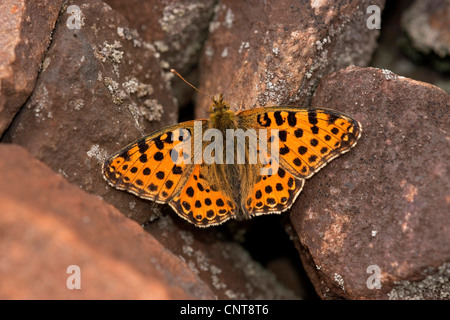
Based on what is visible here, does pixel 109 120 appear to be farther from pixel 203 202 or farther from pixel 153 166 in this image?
pixel 203 202

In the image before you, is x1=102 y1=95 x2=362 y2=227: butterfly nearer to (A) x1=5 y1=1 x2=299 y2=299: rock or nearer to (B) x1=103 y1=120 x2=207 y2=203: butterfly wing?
(B) x1=103 y1=120 x2=207 y2=203: butterfly wing

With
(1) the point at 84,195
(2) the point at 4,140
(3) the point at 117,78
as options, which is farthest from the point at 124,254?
(3) the point at 117,78

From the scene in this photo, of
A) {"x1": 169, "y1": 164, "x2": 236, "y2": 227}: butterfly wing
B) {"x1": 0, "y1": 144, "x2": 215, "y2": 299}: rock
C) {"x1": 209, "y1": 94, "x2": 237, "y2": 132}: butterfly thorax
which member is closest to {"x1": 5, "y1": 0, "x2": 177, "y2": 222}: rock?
{"x1": 169, "y1": 164, "x2": 236, "y2": 227}: butterfly wing

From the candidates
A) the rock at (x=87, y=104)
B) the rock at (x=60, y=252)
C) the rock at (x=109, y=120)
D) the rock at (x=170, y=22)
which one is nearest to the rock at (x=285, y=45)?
the rock at (x=170, y=22)

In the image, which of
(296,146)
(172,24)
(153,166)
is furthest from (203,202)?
(172,24)

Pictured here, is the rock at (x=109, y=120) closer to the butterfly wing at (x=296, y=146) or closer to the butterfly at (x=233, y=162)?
→ the butterfly at (x=233, y=162)
